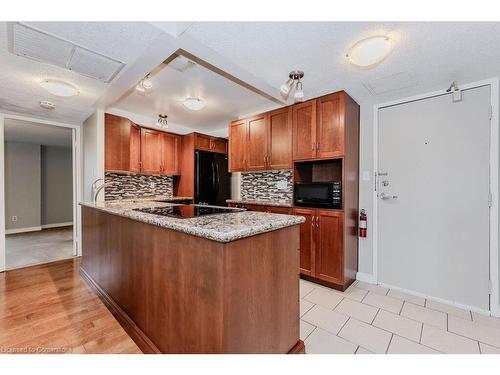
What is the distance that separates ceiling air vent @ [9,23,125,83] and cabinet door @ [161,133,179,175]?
6.95 feet

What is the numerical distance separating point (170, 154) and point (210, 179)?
34.7 inches

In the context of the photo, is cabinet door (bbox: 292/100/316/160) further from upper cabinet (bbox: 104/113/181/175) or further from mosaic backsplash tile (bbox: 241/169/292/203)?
upper cabinet (bbox: 104/113/181/175)

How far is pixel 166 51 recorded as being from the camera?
1.75 meters

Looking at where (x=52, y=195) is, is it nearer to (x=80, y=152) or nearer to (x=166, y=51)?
(x=80, y=152)

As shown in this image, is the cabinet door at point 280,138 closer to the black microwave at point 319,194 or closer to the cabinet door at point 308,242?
the black microwave at point 319,194

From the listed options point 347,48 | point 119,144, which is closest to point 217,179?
point 119,144

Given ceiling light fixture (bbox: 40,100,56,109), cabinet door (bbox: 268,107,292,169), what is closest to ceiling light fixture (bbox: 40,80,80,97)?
ceiling light fixture (bbox: 40,100,56,109)

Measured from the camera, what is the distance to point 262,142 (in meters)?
3.28

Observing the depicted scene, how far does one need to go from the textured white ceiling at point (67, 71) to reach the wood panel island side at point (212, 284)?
4.06ft

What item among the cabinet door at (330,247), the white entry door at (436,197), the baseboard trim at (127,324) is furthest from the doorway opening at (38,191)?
the white entry door at (436,197)

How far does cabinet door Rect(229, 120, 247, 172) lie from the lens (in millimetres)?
3527

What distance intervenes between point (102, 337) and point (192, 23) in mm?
2298

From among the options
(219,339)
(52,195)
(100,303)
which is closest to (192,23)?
(219,339)

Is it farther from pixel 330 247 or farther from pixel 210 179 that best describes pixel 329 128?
pixel 210 179
